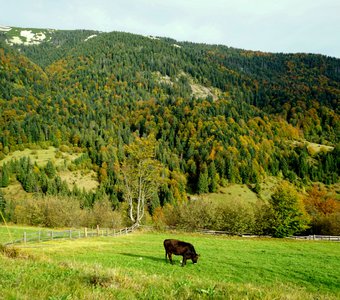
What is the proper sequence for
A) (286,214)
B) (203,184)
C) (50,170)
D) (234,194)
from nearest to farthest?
(286,214)
(234,194)
(50,170)
(203,184)

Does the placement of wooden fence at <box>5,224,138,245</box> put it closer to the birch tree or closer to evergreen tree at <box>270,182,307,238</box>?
the birch tree

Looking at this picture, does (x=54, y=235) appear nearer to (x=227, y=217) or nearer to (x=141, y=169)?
(x=141, y=169)

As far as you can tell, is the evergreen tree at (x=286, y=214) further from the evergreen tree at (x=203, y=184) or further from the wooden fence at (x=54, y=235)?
the evergreen tree at (x=203, y=184)

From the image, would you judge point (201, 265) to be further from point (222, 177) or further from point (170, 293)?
point (222, 177)

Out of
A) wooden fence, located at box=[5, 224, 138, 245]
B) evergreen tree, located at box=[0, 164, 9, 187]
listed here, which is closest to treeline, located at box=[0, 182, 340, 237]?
wooden fence, located at box=[5, 224, 138, 245]

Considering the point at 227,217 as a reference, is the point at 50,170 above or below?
above

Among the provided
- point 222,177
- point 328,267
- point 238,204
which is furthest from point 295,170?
point 328,267

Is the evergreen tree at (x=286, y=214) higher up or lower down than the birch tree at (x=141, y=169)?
lower down

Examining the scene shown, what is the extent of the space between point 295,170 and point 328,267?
186 metres

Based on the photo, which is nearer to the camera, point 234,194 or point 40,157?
point 234,194

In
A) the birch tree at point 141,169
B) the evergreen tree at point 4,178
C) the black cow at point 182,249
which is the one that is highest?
the birch tree at point 141,169

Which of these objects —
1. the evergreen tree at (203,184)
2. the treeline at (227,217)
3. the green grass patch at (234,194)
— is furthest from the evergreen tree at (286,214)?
Answer: the evergreen tree at (203,184)

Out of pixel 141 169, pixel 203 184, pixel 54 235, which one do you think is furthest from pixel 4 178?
pixel 54 235

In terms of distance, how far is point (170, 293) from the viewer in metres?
6.71
